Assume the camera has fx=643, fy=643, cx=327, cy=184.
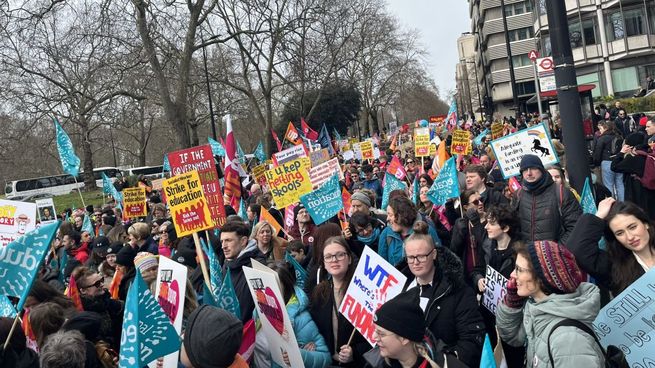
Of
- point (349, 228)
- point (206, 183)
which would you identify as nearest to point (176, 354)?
point (349, 228)

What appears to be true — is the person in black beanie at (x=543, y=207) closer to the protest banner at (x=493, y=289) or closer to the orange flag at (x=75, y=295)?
the protest banner at (x=493, y=289)

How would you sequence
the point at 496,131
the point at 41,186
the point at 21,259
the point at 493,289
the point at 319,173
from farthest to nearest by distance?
the point at 41,186
the point at 496,131
the point at 319,173
the point at 493,289
the point at 21,259

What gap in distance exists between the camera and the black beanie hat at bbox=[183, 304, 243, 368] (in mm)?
2840

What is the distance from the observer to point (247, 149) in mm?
74875

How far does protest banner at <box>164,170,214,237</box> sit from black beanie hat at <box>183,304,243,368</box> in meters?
3.56

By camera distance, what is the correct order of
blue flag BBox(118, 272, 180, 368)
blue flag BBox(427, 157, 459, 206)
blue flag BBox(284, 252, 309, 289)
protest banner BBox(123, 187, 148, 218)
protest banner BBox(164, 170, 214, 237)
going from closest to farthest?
blue flag BBox(118, 272, 180, 368)
blue flag BBox(284, 252, 309, 289)
protest banner BBox(164, 170, 214, 237)
blue flag BBox(427, 157, 459, 206)
protest banner BBox(123, 187, 148, 218)

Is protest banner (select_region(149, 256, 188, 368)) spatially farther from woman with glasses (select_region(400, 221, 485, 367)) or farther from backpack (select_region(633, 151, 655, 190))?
backpack (select_region(633, 151, 655, 190))

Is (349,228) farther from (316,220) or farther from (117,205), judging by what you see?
(117,205)

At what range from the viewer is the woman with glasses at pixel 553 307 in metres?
2.90

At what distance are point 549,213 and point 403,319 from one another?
3.18m

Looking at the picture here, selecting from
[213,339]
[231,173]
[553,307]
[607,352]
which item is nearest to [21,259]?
[213,339]

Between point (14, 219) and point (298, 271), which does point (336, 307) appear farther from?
point (14, 219)

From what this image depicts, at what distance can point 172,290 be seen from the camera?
4270mm

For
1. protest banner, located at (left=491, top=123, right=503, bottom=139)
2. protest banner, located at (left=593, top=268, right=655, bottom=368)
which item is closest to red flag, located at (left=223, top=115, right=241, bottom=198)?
protest banner, located at (left=593, top=268, right=655, bottom=368)
